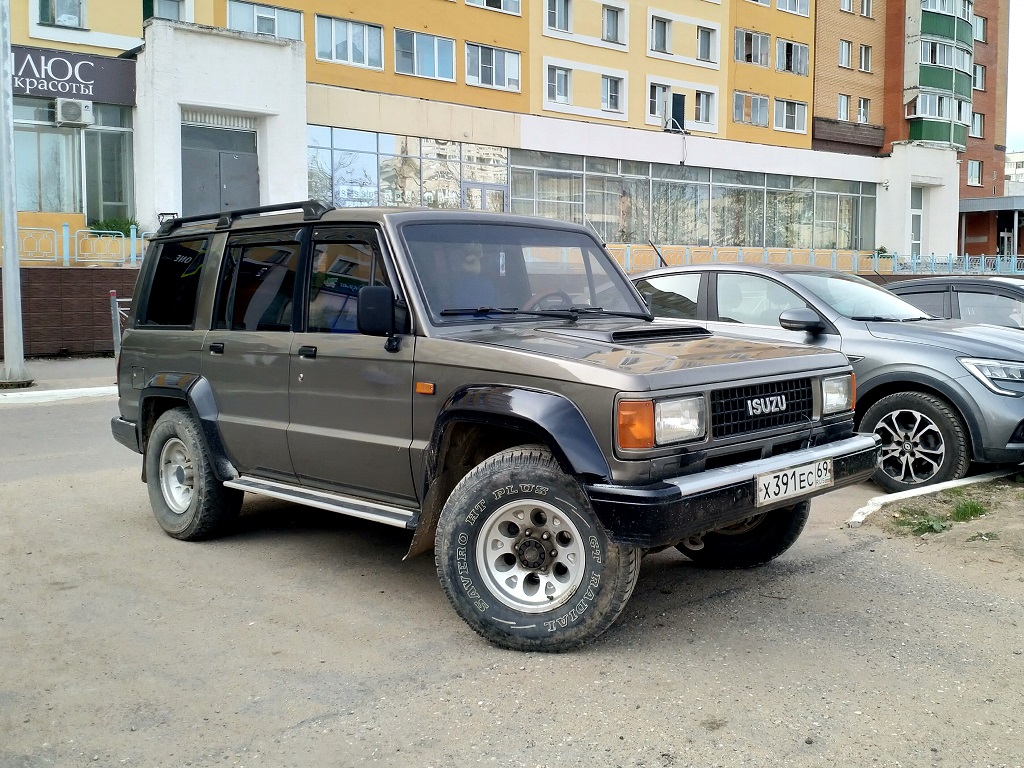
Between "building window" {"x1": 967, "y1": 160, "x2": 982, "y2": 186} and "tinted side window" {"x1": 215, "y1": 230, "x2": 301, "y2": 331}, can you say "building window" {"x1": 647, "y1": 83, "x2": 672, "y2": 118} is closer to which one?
"building window" {"x1": 967, "y1": 160, "x2": 982, "y2": 186}

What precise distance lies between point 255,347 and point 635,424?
8.29 feet

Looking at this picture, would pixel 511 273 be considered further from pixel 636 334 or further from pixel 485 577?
pixel 485 577

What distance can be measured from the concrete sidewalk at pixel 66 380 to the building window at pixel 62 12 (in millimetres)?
9817

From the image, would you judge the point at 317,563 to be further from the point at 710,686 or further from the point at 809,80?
the point at 809,80

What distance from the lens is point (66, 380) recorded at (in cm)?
1582

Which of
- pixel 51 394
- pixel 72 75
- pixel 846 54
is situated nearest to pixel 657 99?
pixel 846 54

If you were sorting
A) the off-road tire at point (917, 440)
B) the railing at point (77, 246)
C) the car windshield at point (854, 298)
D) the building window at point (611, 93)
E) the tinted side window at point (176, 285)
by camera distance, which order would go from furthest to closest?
the building window at point (611, 93) < the railing at point (77, 246) < the car windshield at point (854, 298) < the off-road tire at point (917, 440) < the tinted side window at point (176, 285)

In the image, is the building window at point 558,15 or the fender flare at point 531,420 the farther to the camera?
the building window at point 558,15

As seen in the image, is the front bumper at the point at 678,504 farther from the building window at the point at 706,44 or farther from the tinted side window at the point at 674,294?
the building window at the point at 706,44

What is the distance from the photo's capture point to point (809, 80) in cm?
4672

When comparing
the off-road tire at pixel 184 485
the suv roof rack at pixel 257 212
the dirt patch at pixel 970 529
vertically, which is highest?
the suv roof rack at pixel 257 212

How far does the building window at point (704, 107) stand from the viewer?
41.9 metres

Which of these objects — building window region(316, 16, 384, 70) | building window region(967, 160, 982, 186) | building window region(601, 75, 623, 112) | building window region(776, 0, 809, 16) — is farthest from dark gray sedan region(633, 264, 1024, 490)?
building window region(967, 160, 982, 186)

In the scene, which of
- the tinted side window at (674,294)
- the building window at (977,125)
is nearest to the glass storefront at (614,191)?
the building window at (977,125)
